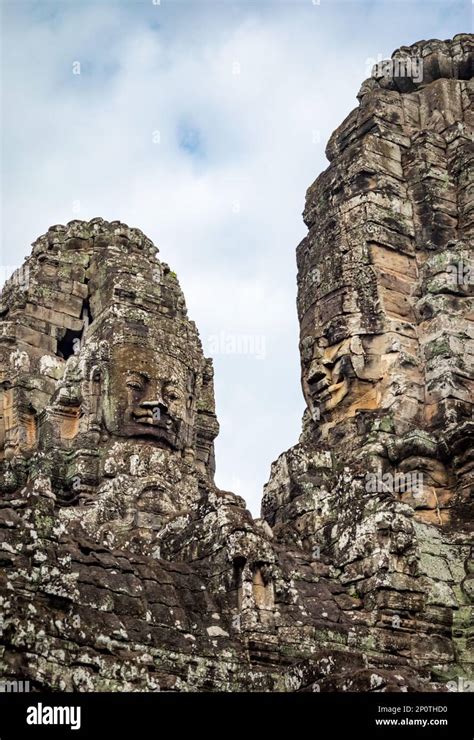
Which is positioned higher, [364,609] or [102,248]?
[102,248]

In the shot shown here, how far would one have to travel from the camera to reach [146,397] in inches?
830

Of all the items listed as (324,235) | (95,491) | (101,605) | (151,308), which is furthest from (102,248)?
(101,605)

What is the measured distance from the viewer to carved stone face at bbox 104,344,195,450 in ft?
68.9

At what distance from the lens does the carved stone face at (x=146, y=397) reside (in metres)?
21.0

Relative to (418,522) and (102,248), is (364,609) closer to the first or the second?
(418,522)

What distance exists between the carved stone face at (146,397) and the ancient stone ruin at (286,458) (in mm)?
37

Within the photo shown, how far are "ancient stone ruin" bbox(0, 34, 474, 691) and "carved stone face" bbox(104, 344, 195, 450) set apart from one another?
0.12 feet

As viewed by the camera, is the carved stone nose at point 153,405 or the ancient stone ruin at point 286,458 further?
the carved stone nose at point 153,405

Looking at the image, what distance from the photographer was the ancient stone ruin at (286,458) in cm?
1465

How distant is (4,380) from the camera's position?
2370 centimetres

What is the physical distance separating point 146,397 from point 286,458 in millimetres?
2373

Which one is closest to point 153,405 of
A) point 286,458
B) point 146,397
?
point 146,397

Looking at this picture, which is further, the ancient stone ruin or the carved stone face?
the carved stone face

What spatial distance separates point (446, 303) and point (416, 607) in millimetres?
6085
